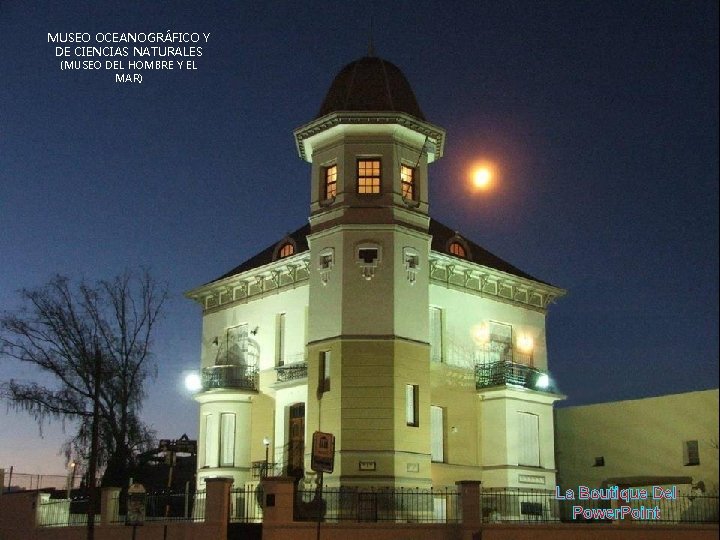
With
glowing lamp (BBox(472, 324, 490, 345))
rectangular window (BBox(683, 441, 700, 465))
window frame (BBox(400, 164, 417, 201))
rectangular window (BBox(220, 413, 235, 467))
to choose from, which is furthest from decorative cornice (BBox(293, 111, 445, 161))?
rectangular window (BBox(683, 441, 700, 465))

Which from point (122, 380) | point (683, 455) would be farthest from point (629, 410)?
→ point (122, 380)

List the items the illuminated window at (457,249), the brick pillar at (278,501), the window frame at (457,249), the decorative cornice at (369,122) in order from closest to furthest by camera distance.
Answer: the brick pillar at (278,501)
the decorative cornice at (369,122)
the window frame at (457,249)
the illuminated window at (457,249)

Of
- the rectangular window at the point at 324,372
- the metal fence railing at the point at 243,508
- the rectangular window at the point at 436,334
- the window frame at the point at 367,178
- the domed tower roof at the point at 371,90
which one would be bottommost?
the metal fence railing at the point at 243,508

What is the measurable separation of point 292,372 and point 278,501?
10059 mm

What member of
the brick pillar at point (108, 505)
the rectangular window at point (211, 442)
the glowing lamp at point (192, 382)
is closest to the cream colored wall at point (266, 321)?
the glowing lamp at point (192, 382)

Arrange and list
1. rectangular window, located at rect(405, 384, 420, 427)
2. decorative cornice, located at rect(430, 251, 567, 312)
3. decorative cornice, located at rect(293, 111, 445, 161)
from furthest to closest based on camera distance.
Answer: decorative cornice, located at rect(430, 251, 567, 312), decorative cornice, located at rect(293, 111, 445, 161), rectangular window, located at rect(405, 384, 420, 427)

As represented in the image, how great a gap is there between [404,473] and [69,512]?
11.6 meters

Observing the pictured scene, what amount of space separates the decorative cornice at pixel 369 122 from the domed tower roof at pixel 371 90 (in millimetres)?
459

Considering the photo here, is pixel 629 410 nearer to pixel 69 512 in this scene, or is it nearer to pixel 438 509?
pixel 438 509

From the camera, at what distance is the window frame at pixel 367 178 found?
112 ft

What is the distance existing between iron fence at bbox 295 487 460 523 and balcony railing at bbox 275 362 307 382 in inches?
200

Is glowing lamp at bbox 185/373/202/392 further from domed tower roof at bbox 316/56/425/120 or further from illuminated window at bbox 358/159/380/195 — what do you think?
domed tower roof at bbox 316/56/425/120

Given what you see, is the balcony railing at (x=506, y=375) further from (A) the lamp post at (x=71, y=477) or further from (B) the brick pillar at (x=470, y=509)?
(A) the lamp post at (x=71, y=477)

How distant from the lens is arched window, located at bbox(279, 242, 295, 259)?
38281mm
